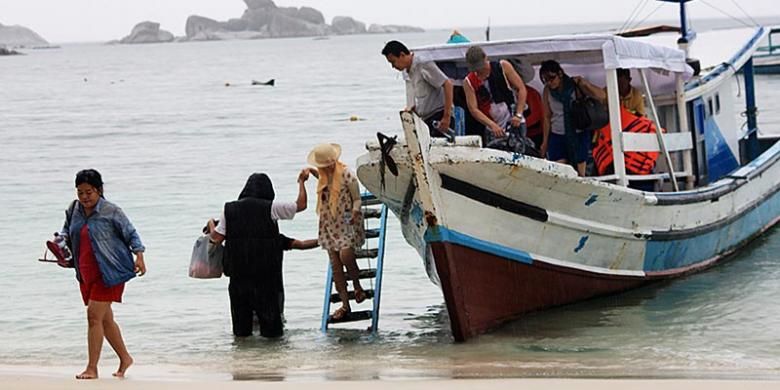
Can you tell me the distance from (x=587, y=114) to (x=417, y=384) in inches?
162

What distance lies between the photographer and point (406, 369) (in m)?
9.81

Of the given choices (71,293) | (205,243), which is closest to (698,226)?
(205,243)

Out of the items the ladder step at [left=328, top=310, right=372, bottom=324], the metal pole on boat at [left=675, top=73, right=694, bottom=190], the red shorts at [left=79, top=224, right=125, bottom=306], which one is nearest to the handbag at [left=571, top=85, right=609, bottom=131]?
the metal pole on boat at [left=675, top=73, right=694, bottom=190]

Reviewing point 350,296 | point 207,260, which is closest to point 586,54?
point 350,296

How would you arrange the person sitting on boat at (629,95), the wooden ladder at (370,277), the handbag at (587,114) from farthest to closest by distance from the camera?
the person sitting on boat at (629,95) → the handbag at (587,114) → the wooden ladder at (370,277)

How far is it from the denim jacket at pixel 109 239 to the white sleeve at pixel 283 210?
1.80 meters

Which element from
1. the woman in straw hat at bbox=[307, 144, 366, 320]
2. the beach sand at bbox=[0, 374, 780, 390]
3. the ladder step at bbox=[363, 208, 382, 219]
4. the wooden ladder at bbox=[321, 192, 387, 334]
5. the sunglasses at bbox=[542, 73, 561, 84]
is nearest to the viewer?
the beach sand at bbox=[0, 374, 780, 390]

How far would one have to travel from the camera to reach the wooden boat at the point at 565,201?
1014 cm

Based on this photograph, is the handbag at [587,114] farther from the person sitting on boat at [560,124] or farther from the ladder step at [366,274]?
the ladder step at [366,274]

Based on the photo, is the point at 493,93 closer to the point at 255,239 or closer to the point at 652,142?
the point at 652,142

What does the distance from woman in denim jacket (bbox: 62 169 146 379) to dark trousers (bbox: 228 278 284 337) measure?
6.02ft

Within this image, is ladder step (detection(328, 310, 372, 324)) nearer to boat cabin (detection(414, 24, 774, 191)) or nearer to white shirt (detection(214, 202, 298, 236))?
white shirt (detection(214, 202, 298, 236))

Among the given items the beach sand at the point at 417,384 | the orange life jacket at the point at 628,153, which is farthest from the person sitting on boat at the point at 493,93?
the beach sand at the point at 417,384

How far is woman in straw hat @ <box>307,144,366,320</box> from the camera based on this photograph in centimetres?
1034
